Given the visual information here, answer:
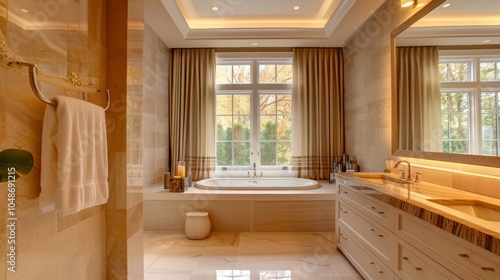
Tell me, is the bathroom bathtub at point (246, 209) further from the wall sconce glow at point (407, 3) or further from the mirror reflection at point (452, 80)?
the wall sconce glow at point (407, 3)

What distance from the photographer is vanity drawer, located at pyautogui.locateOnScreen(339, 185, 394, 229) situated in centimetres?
157

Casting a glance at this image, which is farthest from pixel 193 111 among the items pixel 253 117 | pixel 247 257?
pixel 247 257

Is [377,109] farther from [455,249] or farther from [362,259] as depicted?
[455,249]

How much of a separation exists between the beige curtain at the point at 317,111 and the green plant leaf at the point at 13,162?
3.32m

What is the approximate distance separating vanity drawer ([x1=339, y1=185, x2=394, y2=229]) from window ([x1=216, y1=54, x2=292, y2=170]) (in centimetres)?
180

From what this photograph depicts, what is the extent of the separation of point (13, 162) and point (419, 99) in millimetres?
2541

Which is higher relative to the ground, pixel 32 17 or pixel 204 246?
pixel 32 17

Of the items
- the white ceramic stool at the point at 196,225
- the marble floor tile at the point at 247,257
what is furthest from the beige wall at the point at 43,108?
the white ceramic stool at the point at 196,225

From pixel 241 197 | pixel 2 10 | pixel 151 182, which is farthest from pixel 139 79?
pixel 151 182

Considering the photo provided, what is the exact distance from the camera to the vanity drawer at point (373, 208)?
157cm

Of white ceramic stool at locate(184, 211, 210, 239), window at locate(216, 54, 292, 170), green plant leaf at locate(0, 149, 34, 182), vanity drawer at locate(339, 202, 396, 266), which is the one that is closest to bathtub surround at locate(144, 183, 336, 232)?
white ceramic stool at locate(184, 211, 210, 239)

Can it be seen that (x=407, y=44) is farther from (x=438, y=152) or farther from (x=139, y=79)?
(x=139, y=79)

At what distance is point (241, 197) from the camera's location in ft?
9.32

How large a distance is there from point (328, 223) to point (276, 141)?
1.49m
